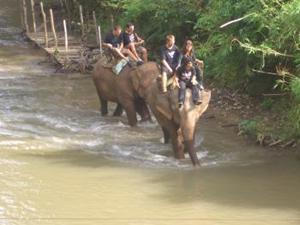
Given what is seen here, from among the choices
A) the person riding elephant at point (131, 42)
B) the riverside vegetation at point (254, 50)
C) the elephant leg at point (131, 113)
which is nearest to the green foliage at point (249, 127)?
the riverside vegetation at point (254, 50)

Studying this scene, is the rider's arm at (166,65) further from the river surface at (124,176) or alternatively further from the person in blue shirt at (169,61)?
the river surface at (124,176)

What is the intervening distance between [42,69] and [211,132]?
8.13 meters

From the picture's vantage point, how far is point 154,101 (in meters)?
10.9

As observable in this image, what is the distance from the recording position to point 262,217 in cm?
837

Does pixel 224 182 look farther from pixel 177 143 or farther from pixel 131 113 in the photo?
pixel 131 113

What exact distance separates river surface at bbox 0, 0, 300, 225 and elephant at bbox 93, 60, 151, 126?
0.96 ft

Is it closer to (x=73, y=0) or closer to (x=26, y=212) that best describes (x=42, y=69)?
(x=73, y=0)

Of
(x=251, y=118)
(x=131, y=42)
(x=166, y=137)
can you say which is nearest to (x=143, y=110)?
(x=131, y=42)

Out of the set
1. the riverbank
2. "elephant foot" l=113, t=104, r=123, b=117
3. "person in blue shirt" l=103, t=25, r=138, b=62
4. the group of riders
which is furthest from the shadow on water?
"elephant foot" l=113, t=104, r=123, b=117

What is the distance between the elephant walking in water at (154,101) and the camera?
1029 cm

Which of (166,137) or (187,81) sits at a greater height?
(187,81)

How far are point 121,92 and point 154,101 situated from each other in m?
2.10

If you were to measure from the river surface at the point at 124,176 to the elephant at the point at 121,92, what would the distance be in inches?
11.5

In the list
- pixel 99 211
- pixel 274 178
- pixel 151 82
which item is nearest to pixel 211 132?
pixel 151 82
